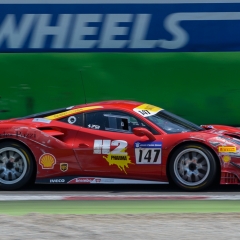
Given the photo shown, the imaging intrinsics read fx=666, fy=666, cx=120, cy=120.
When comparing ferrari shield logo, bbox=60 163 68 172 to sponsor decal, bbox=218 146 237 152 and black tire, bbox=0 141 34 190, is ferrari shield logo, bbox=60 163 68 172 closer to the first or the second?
black tire, bbox=0 141 34 190

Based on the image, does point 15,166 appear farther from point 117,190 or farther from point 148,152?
point 148,152

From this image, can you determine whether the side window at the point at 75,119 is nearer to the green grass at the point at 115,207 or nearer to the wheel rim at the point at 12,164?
the wheel rim at the point at 12,164

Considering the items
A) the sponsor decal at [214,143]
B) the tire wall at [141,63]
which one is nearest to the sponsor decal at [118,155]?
the sponsor decal at [214,143]

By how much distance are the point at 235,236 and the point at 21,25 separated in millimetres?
7875

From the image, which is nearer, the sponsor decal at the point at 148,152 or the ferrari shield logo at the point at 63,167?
the sponsor decal at the point at 148,152

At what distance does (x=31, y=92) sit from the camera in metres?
12.2

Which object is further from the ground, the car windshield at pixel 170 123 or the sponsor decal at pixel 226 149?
the car windshield at pixel 170 123

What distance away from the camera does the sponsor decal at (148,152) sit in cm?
824

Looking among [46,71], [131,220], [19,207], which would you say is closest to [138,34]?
[46,71]

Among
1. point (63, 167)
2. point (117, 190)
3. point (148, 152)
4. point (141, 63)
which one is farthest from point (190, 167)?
point (141, 63)

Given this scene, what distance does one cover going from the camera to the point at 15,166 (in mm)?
8461

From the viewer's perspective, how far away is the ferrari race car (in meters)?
8.19

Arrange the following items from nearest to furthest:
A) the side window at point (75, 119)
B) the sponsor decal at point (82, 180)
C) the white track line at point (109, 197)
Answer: the white track line at point (109, 197), the sponsor decal at point (82, 180), the side window at point (75, 119)

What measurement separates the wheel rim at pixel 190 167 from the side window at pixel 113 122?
0.61 meters
